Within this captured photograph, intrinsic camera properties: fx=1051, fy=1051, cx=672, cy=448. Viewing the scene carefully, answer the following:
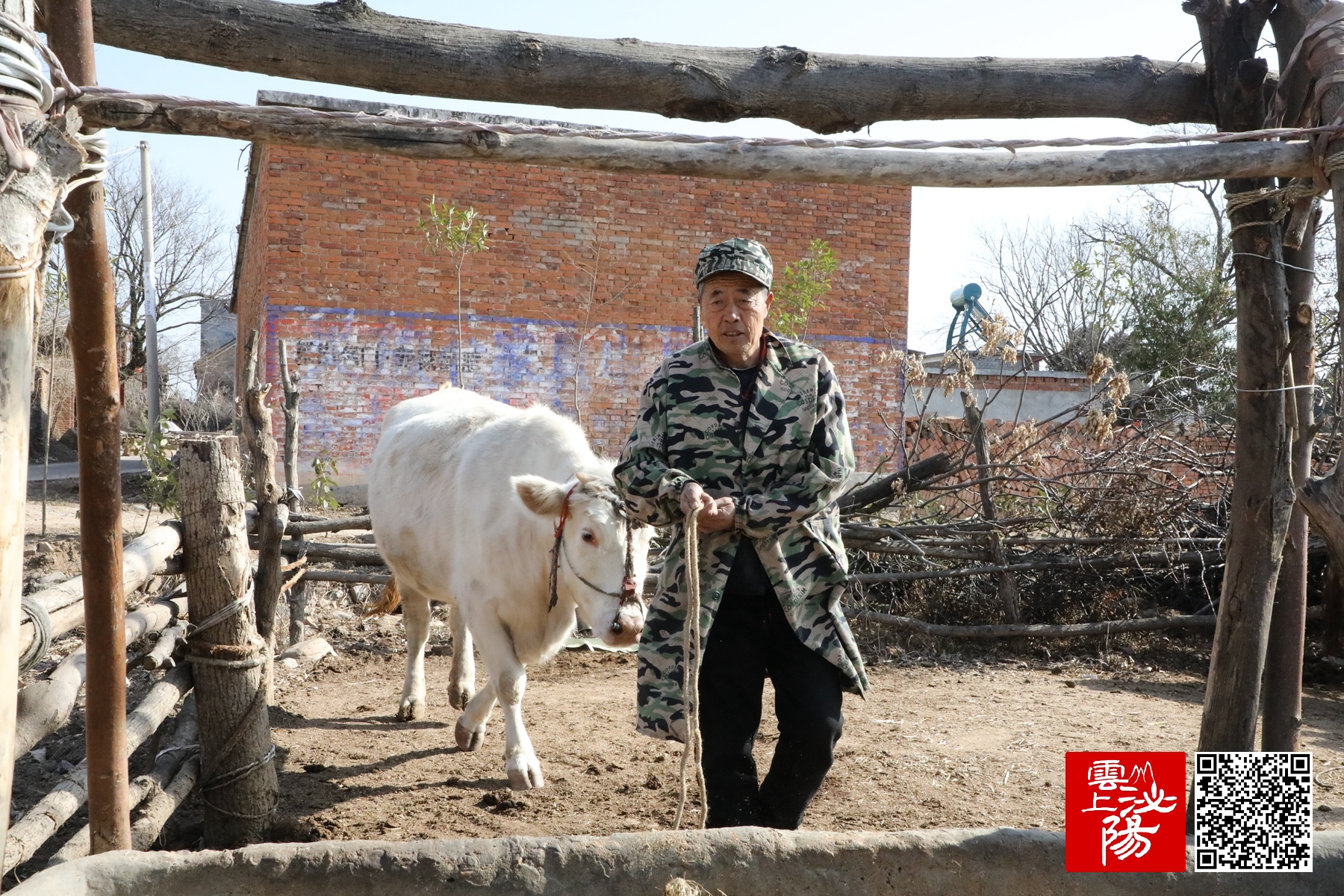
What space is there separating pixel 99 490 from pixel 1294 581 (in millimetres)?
3621

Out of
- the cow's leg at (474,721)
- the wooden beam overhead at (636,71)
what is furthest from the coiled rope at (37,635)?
the cow's leg at (474,721)

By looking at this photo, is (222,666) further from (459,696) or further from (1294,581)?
(1294,581)

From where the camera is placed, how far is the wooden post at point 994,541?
7711 millimetres

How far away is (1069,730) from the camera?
18.8 ft

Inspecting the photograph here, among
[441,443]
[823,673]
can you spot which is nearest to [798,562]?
[823,673]

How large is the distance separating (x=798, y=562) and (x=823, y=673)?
1.12 ft

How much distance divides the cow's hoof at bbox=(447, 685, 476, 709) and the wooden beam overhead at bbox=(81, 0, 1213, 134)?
3.58m

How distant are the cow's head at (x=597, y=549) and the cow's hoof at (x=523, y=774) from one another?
2.36 ft

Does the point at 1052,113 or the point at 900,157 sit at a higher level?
the point at 1052,113

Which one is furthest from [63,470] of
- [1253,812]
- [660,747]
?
[1253,812]

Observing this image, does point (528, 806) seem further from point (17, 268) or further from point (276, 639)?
point (276, 639)

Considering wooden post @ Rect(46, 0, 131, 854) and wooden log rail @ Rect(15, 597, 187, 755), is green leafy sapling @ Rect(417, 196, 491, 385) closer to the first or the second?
wooden log rail @ Rect(15, 597, 187, 755)

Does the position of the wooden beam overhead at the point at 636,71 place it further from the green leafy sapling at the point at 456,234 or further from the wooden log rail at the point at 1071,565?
the green leafy sapling at the point at 456,234

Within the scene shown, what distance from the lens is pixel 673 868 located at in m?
2.44
